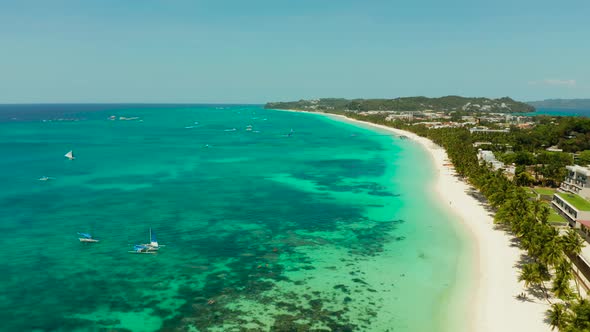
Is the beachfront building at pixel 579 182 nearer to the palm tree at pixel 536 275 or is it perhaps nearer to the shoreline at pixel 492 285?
the shoreline at pixel 492 285

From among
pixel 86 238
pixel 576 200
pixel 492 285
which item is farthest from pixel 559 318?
pixel 86 238

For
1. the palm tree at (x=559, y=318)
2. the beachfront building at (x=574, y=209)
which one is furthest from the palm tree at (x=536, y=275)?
the beachfront building at (x=574, y=209)

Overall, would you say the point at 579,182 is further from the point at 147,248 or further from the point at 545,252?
the point at 147,248

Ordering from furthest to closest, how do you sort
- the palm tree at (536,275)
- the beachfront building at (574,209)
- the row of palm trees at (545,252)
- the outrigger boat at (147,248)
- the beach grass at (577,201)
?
the beach grass at (577,201), the beachfront building at (574,209), the outrigger boat at (147,248), the palm tree at (536,275), the row of palm trees at (545,252)

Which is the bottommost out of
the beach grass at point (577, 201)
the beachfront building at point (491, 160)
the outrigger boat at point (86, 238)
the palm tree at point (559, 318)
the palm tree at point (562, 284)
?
the outrigger boat at point (86, 238)

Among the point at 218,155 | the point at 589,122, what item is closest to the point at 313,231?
the point at 218,155

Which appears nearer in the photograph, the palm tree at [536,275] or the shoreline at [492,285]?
the shoreline at [492,285]


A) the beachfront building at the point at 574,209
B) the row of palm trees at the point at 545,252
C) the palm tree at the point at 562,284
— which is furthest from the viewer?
the beachfront building at the point at 574,209
